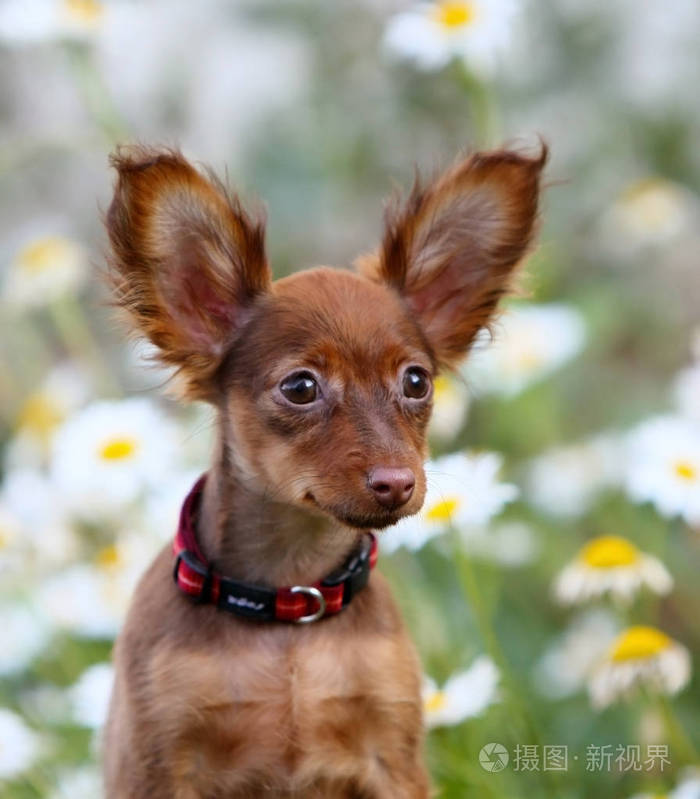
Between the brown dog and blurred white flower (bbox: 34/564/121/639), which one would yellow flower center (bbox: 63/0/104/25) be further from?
the brown dog

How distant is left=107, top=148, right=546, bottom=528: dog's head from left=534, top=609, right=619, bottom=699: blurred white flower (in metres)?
1.32

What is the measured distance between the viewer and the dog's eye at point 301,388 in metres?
2.40

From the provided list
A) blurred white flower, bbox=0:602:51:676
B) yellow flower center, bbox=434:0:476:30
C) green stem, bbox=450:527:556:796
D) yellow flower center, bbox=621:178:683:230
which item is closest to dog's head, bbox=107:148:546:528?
green stem, bbox=450:527:556:796

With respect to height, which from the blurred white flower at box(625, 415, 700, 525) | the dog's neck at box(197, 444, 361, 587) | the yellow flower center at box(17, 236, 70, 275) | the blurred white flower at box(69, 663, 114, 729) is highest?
the dog's neck at box(197, 444, 361, 587)

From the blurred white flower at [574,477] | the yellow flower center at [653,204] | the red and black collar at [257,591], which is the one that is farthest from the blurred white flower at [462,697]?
the yellow flower center at [653,204]

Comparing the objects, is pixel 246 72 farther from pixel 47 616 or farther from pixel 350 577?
pixel 350 577

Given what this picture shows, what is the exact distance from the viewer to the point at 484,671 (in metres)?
2.93

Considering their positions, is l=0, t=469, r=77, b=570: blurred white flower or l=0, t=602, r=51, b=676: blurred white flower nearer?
l=0, t=602, r=51, b=676: blurred white flower

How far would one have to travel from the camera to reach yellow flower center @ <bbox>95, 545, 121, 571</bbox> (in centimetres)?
350

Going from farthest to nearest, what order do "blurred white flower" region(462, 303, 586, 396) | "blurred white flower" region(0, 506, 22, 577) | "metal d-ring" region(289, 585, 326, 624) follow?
"blurred white flower" region(462, 303, 586, 396), "blurred white flower" region(0, 506, 22, 577), "metal d-ring" region(289, 585, 326, 624)

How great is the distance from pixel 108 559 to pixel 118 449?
0.34 metres

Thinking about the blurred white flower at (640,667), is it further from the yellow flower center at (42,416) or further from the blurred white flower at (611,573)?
the yellow flower center at (42,416)

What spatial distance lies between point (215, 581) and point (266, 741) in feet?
0.91

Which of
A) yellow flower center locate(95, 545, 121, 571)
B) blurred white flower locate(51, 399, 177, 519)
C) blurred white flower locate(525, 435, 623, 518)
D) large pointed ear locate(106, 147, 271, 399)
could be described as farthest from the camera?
blurred white flower locate(525, 435, 623, 518)
